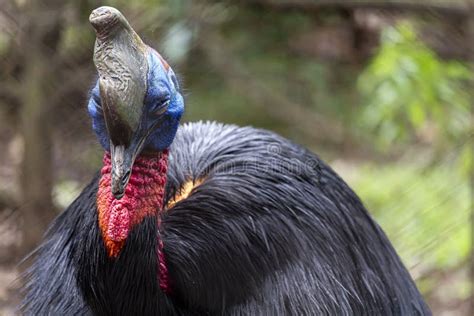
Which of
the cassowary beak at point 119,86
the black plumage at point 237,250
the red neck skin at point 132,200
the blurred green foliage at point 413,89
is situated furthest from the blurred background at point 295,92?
the cassowary beak at point 119,86

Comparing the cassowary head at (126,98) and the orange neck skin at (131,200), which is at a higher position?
the cassowary head at (126,98)

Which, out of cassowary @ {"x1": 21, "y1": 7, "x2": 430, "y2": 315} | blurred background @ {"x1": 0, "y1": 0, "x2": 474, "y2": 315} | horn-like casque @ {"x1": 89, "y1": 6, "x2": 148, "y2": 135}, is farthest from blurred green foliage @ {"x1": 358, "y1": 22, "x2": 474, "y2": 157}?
horn-like casque @ {"x1": 89, "y1": 6, "x2": 148, "y2": 135}

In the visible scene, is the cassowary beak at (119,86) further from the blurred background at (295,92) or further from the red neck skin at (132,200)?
the blurred background at (295,92)

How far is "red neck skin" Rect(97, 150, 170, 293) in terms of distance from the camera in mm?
2066

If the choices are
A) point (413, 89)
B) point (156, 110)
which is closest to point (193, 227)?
point (156, 110)

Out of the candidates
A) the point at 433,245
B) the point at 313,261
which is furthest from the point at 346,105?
the point at 313,261

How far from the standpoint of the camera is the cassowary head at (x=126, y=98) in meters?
1.92

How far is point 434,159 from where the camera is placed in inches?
193

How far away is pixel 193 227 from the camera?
7.62 feet

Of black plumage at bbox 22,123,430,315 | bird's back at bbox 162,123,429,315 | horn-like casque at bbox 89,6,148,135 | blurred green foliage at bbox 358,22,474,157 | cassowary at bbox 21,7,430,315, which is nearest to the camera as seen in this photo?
horn-like casque at bbox 89,6,148,135

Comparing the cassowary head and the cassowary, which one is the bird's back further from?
the cassowary head

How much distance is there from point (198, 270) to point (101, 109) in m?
0.47

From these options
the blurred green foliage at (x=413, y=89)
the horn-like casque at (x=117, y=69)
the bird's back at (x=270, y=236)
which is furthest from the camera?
the blurred green foliage at (x=413, y=89)

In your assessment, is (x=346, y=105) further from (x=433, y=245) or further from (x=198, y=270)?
(x=198, y=270)
